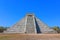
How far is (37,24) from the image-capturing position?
4341 cm

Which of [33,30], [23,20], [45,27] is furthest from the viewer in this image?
[23,20]

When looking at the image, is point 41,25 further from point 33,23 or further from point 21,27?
point 21,27

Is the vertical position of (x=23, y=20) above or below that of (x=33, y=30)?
above

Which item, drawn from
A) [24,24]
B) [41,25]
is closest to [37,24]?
[41,25]

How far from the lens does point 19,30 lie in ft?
137

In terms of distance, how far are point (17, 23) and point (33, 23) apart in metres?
5.05

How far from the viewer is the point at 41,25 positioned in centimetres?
4278

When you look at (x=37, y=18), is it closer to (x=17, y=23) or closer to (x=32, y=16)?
(x=32, y=16)

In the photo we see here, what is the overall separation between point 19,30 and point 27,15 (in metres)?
6.56

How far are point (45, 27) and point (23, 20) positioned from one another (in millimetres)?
7585

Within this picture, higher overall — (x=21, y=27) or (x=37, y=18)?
(x=37, y=18)

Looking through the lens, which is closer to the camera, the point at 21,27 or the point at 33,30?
the point at 33,30

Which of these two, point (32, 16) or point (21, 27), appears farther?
point (32, 16)

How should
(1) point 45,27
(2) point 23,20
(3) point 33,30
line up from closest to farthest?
(3) point 33,30 → (1) point 45,27 → (2) point 23,20
